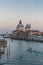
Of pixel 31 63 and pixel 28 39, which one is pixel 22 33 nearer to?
pixel 28 39

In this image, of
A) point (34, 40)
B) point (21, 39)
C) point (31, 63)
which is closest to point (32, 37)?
point (34, 40)

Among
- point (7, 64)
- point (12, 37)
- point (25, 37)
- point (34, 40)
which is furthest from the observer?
point (25, 37)

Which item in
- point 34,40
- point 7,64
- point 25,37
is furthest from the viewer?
point 25,37

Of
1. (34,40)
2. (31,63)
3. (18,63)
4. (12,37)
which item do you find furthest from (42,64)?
(34,40)

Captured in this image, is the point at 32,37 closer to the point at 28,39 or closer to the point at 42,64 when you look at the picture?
the point at 28,39

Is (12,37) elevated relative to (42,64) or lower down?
elevated

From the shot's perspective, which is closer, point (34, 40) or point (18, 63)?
point (18, 63)

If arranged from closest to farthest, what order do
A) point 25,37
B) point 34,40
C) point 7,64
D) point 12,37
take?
point 7,64, point 12,37, point 34,40, point 25,37

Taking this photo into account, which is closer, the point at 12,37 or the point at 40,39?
the point at 12,37

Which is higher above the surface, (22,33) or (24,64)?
(22,33)
